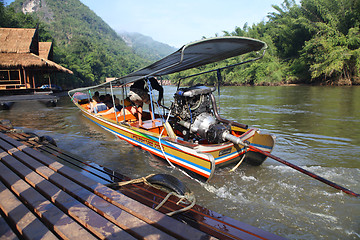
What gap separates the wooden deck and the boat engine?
2084mm

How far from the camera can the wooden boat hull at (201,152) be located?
4.13 m

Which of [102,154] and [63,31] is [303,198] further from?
[63,31]

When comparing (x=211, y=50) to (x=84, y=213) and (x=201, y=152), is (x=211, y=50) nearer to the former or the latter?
(x=201, y=152)

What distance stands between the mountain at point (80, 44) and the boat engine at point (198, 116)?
125ft

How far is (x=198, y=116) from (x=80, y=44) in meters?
63.7

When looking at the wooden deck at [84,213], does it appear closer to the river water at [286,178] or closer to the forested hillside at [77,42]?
the river water at [286,178]

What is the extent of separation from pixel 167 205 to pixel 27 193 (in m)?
1.46

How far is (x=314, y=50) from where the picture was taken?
101 feet

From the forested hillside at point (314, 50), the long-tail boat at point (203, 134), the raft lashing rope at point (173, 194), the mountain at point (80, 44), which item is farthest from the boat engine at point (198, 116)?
the mountain at point (80, 44)

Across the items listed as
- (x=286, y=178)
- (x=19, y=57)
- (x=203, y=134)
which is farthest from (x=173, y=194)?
(x=19, y=57)

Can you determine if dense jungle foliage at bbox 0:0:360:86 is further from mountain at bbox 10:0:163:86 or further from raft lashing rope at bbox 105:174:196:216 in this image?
raft lashing rope at bbox 105:174:196:216

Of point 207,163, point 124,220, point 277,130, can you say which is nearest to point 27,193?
point 124,220

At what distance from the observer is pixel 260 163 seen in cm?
510

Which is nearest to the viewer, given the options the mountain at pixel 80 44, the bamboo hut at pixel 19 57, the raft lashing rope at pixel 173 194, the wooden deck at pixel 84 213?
the wooden deck at pixel 84 213
